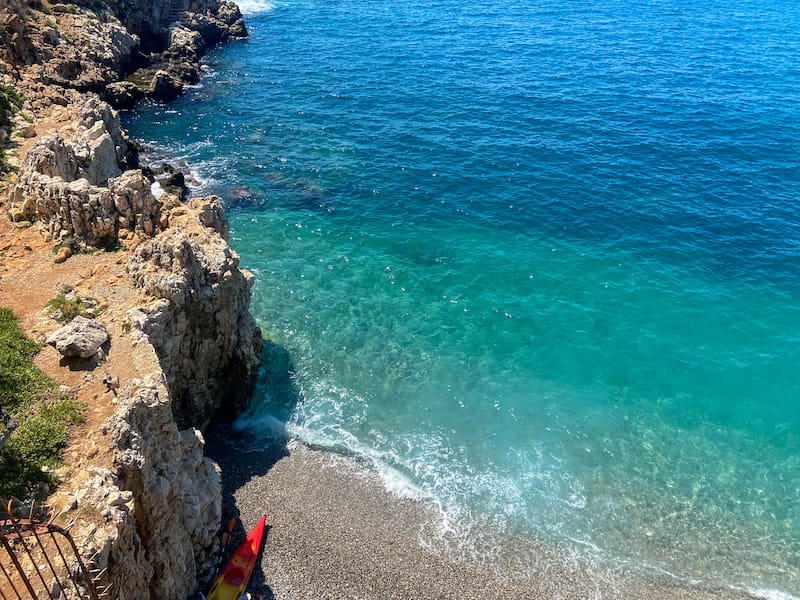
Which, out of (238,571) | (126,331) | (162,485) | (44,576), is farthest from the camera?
(238,571)

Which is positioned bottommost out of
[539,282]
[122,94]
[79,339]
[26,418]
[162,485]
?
[539,282]

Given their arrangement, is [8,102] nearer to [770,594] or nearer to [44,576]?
[44,576]

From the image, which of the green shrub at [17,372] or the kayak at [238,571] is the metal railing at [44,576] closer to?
the green shrub at [17,372]

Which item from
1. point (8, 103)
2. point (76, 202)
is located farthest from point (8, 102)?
point (76, 202)

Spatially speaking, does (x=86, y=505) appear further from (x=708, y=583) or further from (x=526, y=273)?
(x=526, y=273)

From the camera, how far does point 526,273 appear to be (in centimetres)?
4650

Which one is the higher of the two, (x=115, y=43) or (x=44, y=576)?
(x=115, y=43)

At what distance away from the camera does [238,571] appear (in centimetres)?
2522

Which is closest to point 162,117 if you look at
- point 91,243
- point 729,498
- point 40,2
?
point 40,2

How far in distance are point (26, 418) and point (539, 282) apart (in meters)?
35.5

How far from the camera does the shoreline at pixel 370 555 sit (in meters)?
26.6

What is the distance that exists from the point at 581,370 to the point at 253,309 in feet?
77.6

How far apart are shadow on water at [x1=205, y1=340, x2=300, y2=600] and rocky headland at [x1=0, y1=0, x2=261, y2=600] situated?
1.66 metres

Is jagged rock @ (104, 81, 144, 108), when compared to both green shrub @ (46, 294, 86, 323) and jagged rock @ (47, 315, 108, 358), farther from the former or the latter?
jagged rock @ (47, 315, 108, 358)
